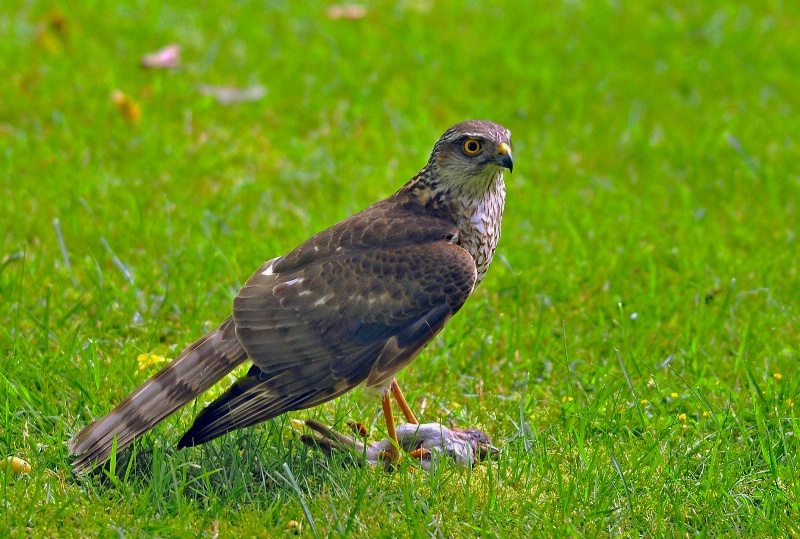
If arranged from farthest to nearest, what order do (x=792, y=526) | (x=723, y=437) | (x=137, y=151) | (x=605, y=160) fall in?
(x=605, y=160), (x=137, y=151), (x=723, y=437), (x=792, y=526)

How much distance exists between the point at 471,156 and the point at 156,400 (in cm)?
185

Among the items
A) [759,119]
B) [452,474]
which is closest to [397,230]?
[452,474]

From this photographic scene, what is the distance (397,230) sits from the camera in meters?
4.93

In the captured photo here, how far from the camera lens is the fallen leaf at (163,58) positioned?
9.03m

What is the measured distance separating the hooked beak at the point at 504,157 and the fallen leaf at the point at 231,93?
→ 4.26 metres

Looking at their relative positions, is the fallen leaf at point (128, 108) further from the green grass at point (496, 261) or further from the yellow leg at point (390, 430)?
the yellow leg at point (390, 430)

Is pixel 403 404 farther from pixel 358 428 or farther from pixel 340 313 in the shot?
pixel 340 313

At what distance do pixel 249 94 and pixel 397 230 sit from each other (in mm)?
4303

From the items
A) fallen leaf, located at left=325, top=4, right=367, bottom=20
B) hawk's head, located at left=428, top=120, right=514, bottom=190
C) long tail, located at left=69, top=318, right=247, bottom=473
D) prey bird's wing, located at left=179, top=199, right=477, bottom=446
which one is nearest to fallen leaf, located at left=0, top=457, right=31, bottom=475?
long tail, located at left=69, top=318, right=247, bottom=473

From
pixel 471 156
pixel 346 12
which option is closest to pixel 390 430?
pixel 471 156

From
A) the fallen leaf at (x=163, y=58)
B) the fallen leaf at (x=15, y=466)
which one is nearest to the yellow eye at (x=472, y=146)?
the fallen leaf at (x=15, y=466)

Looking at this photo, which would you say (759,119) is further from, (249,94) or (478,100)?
(249,94)

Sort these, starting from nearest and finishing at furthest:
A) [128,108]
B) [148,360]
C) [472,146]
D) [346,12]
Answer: [472,146] → [148,360] → [128,108] → [346,12]

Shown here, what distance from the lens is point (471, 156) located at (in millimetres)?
5078
